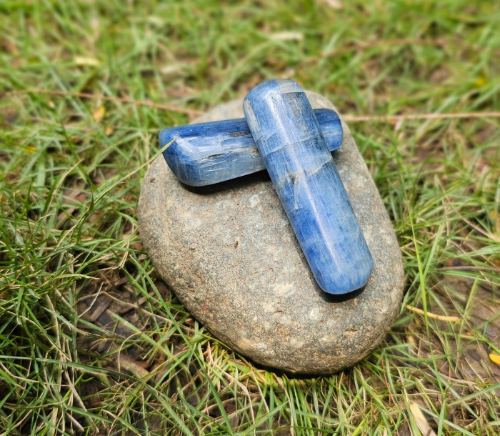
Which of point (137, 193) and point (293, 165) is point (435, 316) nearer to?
point (293, 165)

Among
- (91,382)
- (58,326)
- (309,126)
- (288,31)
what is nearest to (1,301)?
(58,326)

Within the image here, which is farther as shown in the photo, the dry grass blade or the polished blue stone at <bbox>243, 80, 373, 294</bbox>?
the dry grass blade

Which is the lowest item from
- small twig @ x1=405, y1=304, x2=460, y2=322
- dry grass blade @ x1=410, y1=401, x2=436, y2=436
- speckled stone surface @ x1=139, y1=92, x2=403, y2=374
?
dry grass blade @ x1=410, y1=401, x2=436, y2=436

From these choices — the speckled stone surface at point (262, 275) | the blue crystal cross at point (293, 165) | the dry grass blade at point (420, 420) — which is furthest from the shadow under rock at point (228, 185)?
the dry grass blade at point (420, 420)

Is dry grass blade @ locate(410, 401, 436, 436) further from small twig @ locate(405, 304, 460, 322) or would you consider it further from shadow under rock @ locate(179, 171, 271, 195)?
shadow under rock @ locate(179, 171, 271, 195)

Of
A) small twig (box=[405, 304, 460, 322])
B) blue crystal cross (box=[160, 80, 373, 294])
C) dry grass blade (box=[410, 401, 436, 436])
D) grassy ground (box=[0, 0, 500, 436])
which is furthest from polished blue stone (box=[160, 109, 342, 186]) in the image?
dry grass blade (box=[410, 401, 436, 436])

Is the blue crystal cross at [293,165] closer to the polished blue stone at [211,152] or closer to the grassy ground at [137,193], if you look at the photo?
the polished blue stone at [211,152]

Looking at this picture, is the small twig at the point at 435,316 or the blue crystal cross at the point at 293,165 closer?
the blue crystal cross at the point at 293,165

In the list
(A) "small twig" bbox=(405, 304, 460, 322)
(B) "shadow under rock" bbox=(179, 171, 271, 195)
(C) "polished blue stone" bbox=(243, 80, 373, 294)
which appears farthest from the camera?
(A) "small twig" bbox=(405, 304, 460, 322)
